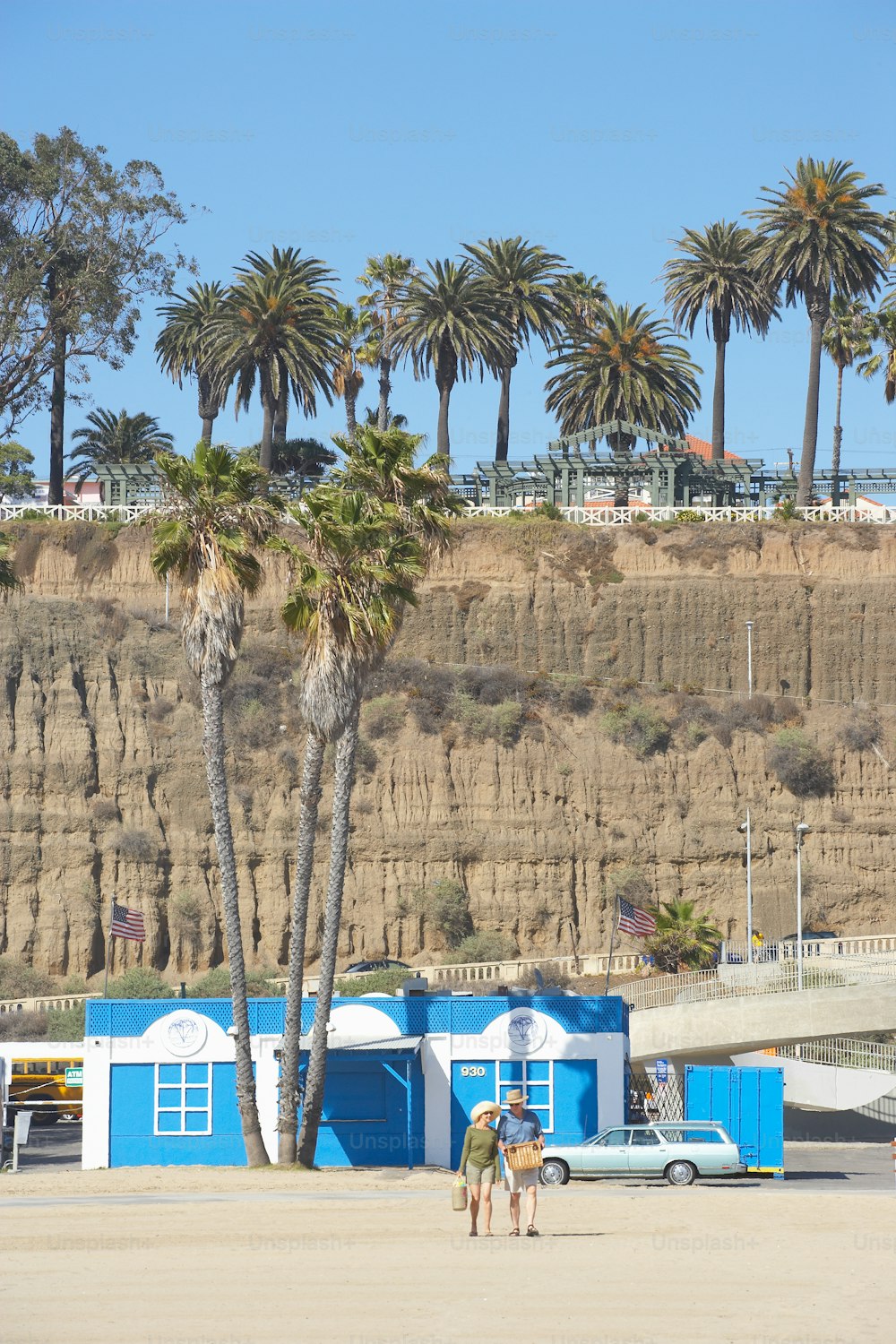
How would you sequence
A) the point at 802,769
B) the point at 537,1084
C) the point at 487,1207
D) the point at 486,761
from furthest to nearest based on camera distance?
the point at 486,761, the point at 802,769, the point at 537,1084, the point at 487,1207

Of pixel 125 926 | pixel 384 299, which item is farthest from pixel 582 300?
pixel 125 926

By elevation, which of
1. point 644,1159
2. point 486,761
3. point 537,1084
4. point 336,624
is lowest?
point 644,1159

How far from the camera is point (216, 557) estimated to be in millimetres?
31359

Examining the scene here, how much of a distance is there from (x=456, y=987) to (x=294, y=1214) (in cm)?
2984

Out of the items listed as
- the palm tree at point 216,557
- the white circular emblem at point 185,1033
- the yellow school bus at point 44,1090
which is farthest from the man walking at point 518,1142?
the yellow school bus at point 44,1090

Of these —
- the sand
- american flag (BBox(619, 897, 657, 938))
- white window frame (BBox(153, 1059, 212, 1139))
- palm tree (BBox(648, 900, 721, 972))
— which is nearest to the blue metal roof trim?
white window frame (BBox(153, 1059, 212, 1139))

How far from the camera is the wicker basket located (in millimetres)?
19766

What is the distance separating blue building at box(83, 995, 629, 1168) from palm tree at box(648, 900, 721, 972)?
18380 millimetres

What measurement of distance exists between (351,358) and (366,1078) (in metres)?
52.4

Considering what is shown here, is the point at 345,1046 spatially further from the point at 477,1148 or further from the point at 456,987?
the point at 456,987

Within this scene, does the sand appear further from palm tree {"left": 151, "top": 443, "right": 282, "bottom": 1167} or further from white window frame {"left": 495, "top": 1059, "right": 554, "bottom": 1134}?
palm tree {"left": 151, "top": 443, "right": 282, "bottom": 1167}

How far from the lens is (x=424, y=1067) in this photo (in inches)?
1308

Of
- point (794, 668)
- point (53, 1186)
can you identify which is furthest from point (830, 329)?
point (53, 1186)

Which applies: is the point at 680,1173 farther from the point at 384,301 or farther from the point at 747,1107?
the point at 384,301
